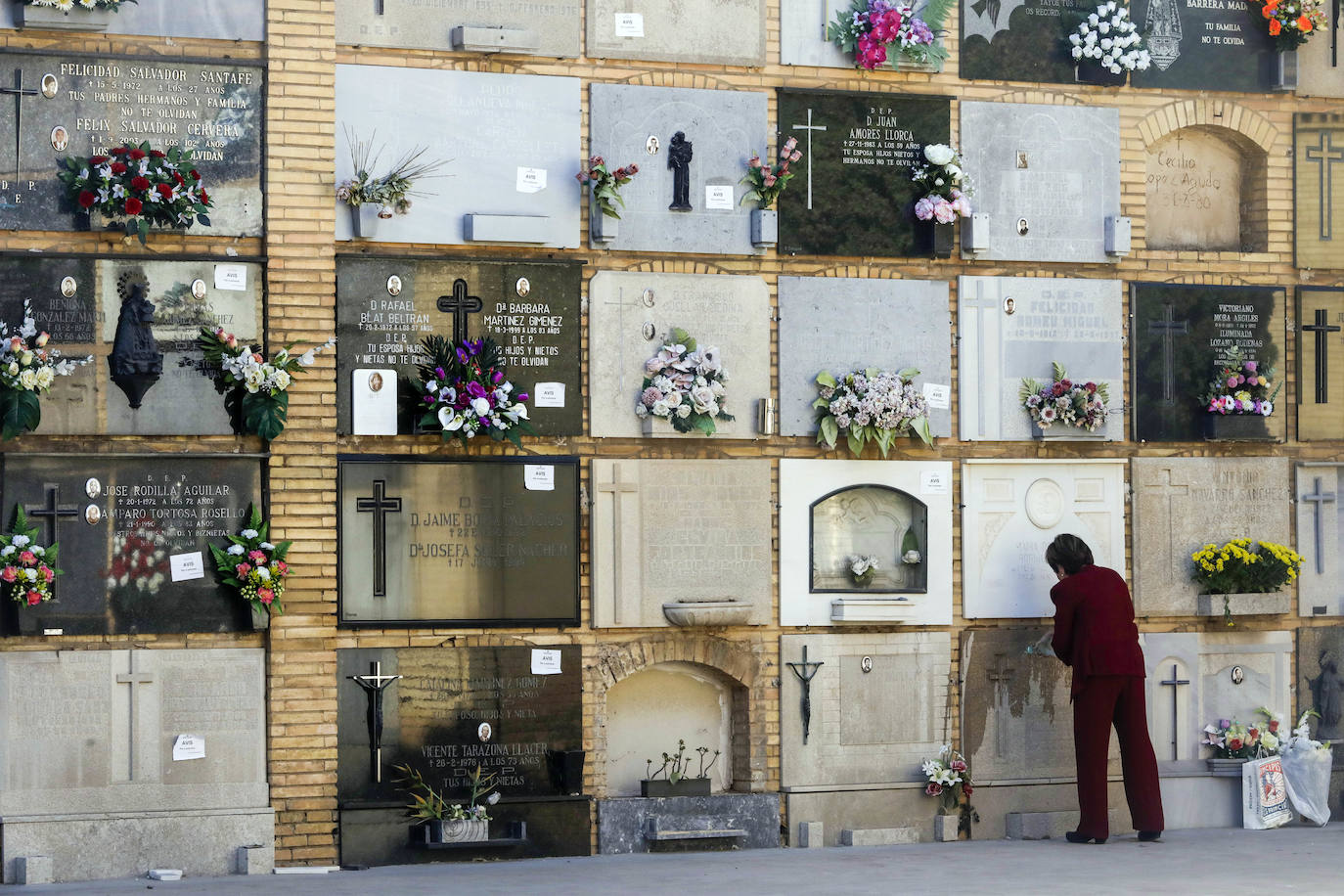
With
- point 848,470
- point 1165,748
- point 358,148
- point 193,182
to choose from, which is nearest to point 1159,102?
point 848,470

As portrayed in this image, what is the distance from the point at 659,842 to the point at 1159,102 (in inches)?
235

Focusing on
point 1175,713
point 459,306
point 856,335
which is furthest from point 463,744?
point 1175,713

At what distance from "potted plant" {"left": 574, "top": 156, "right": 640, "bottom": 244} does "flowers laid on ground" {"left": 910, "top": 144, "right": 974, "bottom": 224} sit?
75.4 inches

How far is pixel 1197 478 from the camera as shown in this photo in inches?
498

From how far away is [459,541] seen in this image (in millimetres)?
11195

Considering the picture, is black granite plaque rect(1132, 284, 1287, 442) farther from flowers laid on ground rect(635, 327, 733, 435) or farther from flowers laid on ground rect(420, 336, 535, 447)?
flowers laid on ground rect(420, 336, 535, 447)

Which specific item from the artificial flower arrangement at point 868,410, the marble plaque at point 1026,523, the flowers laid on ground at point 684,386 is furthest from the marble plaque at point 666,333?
the marble plaque at point 1026,523

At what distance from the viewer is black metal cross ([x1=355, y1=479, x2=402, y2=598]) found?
11016 millimetres

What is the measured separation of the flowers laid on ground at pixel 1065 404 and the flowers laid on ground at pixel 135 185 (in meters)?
5.44

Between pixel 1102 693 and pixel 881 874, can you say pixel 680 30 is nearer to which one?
pixel 1102 693

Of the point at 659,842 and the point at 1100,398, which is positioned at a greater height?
the point at 1100,398

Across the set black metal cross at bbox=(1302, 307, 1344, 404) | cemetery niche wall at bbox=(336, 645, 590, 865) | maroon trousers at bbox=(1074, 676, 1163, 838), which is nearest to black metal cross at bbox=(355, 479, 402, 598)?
cemetery niche wall at bbox=(336, 645, 590, 865)

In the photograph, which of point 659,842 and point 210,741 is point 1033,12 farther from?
point 210,741

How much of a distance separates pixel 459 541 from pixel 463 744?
1202 mm
